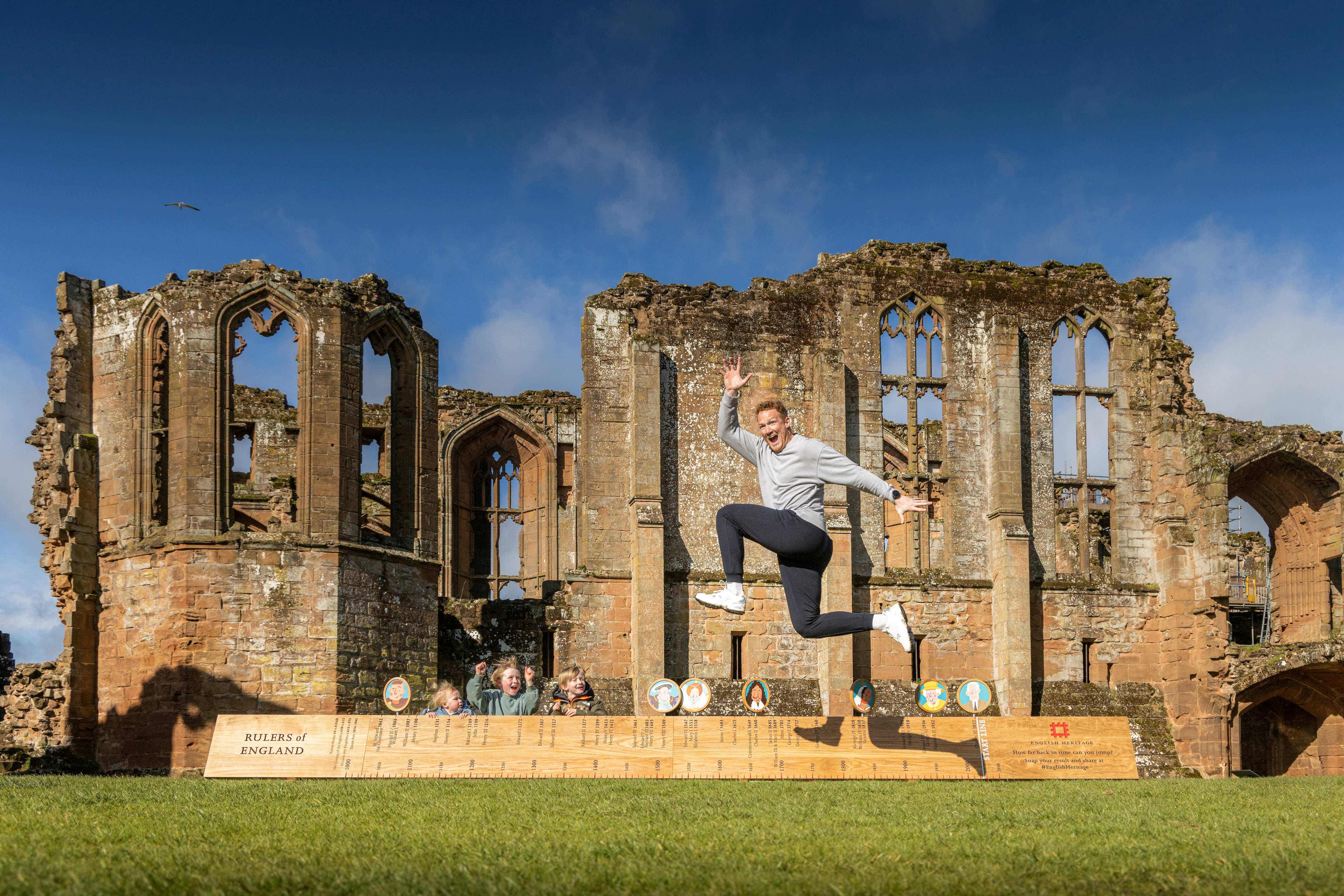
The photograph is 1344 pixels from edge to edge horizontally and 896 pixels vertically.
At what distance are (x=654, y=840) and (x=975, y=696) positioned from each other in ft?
57.8

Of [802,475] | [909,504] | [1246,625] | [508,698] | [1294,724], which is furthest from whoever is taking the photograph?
[1246,625]

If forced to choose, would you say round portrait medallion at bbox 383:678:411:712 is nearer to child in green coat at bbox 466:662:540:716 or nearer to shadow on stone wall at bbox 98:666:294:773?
shadow on stone wall at bbox 98:666:294:773

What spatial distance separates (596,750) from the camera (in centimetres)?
1362

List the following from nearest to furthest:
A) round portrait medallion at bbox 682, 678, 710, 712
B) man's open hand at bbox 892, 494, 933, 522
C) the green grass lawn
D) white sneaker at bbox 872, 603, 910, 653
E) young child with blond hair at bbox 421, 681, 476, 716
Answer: the green grass lawn
man's open hand at bbox 892, 494, 933, 522
white sneaker at bbox 872, 603, 910, 653
young child with blond hair at bbox 421, 681, 476, 716
round portrait medallion at bbox 682, 678, 710, 712

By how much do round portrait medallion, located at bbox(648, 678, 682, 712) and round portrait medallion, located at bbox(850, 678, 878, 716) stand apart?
3.42 m

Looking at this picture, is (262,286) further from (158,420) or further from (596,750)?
(596,750)

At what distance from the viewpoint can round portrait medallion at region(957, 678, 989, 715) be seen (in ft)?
81.3

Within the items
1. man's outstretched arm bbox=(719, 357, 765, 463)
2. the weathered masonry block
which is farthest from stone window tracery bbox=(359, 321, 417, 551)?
man's outstretched arm bbox=(719, 357, 765, 463)

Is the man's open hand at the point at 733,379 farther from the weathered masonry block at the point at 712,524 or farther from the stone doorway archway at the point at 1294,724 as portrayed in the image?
the stone doorway archway at the point at 1294,724

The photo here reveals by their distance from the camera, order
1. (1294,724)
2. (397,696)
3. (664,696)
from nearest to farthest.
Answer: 1. (397,696)
2. (664,696)
3. (1294,724)

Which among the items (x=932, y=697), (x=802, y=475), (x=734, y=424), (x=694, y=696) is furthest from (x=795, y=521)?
(x=932, y=697)

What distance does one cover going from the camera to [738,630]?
86.5ft

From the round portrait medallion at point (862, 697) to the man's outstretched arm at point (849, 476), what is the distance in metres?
15.1

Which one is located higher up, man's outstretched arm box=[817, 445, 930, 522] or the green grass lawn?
man's outstretched arm box=[817, 445, 930, 522]
